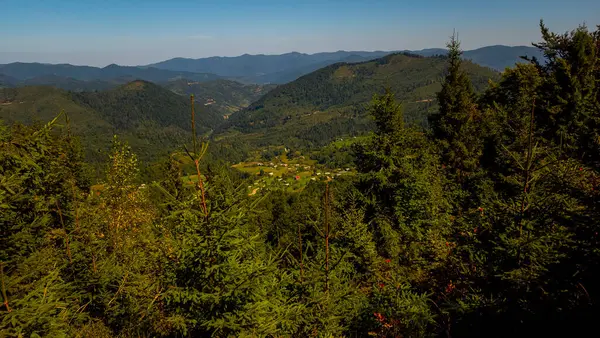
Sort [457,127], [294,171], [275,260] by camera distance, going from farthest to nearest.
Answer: [294,171] → [457,127] → [275,260]

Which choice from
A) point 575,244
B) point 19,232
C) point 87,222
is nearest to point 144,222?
point 87,222

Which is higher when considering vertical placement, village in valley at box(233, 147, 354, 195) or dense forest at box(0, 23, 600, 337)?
dense forest at box(0, 23, 600, 337)

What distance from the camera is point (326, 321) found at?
7992 mm

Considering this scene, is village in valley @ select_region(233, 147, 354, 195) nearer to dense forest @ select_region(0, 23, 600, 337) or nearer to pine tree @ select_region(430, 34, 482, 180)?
pine tree @ select_region(430, 34, 482, 180)

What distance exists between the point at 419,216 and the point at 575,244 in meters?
10.7

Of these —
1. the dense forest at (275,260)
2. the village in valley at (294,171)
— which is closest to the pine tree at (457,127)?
the dense forest at (275,260)

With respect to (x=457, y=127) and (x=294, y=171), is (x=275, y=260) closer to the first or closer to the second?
(x=457, y=127)

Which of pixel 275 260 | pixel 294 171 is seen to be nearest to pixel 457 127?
pixel 275 260

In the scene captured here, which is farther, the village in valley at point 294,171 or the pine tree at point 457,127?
the village in valley at point 294,171

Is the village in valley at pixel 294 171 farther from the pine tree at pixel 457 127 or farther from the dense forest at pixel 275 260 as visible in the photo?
the dense forest at pixel 275 260

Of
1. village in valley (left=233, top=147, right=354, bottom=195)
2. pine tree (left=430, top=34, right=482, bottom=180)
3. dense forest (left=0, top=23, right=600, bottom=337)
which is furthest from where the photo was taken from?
village in valley (left=233, top=147, right=354, bottom=195)

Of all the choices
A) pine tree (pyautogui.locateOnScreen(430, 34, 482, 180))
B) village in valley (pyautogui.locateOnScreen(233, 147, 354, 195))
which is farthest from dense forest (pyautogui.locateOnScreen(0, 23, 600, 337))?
village in valley (pyautogui.locateOnScreen(233, 147, 354, 195))

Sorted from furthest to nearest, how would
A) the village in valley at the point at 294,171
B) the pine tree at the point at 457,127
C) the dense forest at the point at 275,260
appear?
the village in valley at the point at 294,171 < the pine tree at the point at 457,127 < the dense forest at the point at 275,260

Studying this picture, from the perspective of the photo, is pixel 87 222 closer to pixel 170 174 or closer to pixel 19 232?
pixel 19 232
